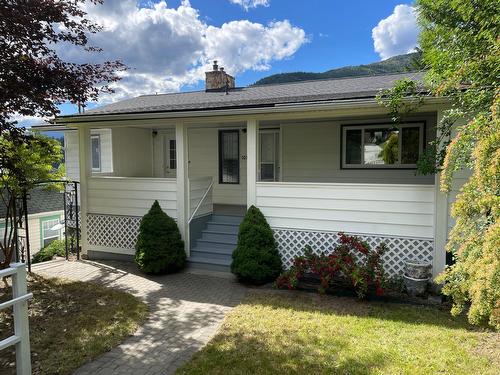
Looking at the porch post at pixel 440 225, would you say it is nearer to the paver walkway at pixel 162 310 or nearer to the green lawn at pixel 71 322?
the paver walkway at pixel 162 310

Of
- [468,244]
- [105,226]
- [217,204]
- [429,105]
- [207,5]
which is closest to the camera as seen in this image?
[468,244]

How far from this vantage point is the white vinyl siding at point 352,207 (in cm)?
600

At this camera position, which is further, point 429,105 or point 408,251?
point 408,251

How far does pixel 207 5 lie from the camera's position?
1502 centimetres

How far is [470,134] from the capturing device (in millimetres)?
3691

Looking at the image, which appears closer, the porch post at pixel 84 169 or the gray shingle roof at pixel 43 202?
the porch post at pixel 84 169

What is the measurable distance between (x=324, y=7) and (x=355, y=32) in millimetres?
10857

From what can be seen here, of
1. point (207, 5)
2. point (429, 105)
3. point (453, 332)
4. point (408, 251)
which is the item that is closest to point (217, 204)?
point (408, 251)

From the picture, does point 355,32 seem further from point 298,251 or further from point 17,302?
point 17,302

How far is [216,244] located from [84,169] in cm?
385

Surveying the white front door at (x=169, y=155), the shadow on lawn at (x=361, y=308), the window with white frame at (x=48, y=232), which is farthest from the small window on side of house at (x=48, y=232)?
the shadow on lawn at (x=361, y=308)

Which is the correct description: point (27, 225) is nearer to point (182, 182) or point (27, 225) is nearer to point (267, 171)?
point (182, 182)

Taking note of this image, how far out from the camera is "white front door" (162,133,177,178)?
11.9 m

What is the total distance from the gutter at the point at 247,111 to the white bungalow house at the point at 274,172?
0.8 inches
